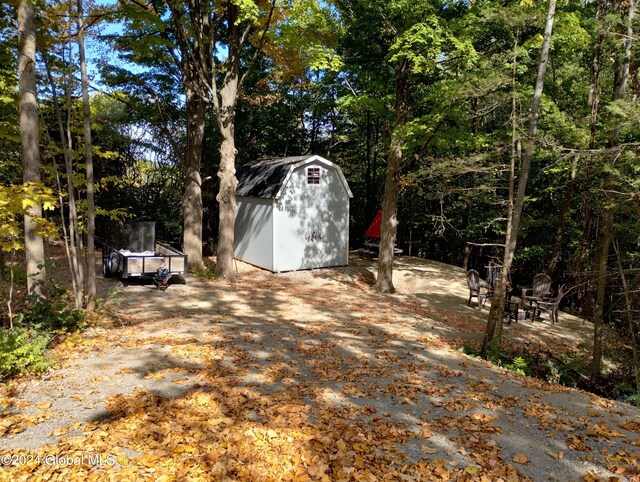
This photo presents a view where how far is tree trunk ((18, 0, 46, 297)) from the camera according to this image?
23.7 ft

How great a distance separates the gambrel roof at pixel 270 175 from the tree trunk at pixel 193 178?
109 inches

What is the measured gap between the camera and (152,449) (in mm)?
3775

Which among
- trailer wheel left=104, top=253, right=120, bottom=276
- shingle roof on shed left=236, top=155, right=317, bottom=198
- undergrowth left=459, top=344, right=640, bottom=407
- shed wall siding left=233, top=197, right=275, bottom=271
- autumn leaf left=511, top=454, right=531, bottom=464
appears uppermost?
shingle roof on shed left=236, top=155, right=317, bottom=198

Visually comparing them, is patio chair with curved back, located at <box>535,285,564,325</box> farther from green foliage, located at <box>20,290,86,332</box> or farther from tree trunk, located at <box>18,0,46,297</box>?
tree trunk, located at <box>18,0,46,297</box>

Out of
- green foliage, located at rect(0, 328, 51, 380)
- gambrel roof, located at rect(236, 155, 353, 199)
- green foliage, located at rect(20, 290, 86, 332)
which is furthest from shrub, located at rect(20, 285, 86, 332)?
gambrel roof, located at rect(236, 155, 353, 199)

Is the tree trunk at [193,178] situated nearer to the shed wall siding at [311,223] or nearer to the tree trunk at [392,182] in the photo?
the shed wall siding at [311,223]

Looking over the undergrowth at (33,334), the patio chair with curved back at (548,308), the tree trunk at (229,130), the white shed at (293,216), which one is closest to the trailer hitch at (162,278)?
the tree trunk at (229,130)

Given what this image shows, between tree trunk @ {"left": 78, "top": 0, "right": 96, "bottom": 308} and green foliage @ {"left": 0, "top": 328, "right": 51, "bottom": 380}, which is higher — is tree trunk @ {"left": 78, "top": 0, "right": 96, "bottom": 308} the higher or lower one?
the higher one

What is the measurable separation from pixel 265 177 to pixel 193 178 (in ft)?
11.1

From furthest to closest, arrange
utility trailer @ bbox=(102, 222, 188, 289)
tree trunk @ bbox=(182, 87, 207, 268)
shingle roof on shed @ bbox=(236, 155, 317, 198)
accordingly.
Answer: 1. shingle roof on shed @ bbox=(236, 155, 317, 198)
2. tree trunk @ bbox=(182, 87, 207, 268)
3. utility trailer @ bbox=(102, 222, 188, 289)

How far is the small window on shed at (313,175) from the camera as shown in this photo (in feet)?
57.2

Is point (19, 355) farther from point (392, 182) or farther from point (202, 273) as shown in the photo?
point (392, 182)

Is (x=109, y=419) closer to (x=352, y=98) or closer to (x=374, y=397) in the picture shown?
(x=374, y=397)

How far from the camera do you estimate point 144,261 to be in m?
11.7
